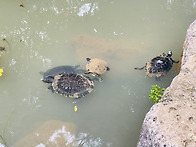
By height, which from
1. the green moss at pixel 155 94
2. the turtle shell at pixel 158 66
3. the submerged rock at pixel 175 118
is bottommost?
the submerged rock at pixel 175 118

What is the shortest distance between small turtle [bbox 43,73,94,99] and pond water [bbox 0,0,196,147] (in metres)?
0.17

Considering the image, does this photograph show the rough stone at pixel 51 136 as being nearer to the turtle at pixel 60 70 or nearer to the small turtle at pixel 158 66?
the turtle at pixel 60 70

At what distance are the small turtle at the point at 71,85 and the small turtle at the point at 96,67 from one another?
209 millimetres

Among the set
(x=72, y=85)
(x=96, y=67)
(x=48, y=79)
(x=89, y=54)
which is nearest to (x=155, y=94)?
(x=96, y=67)

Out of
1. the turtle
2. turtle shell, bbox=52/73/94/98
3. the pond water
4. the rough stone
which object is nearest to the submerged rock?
the pond water

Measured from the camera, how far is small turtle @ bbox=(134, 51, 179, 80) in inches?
179

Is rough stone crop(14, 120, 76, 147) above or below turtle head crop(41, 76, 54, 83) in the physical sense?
below

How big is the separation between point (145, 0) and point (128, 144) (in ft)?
14.3

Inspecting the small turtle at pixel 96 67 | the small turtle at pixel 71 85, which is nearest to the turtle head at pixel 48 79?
the small turtle at pixel 71 85

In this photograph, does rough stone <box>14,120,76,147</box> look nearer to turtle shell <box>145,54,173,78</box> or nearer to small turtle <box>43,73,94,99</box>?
small turtle <box>43,73,94,99</box>

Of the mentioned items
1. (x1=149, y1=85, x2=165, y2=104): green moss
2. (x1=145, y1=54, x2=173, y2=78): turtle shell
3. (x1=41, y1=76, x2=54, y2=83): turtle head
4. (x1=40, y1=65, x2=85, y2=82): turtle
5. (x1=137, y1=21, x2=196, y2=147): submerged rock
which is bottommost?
(x1=137, y1=21, x2=196, y2=147): submerged rock

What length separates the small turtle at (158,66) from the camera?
456 cm

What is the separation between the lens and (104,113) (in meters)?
4.26

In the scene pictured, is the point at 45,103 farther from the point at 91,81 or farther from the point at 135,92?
the point at 135,92
